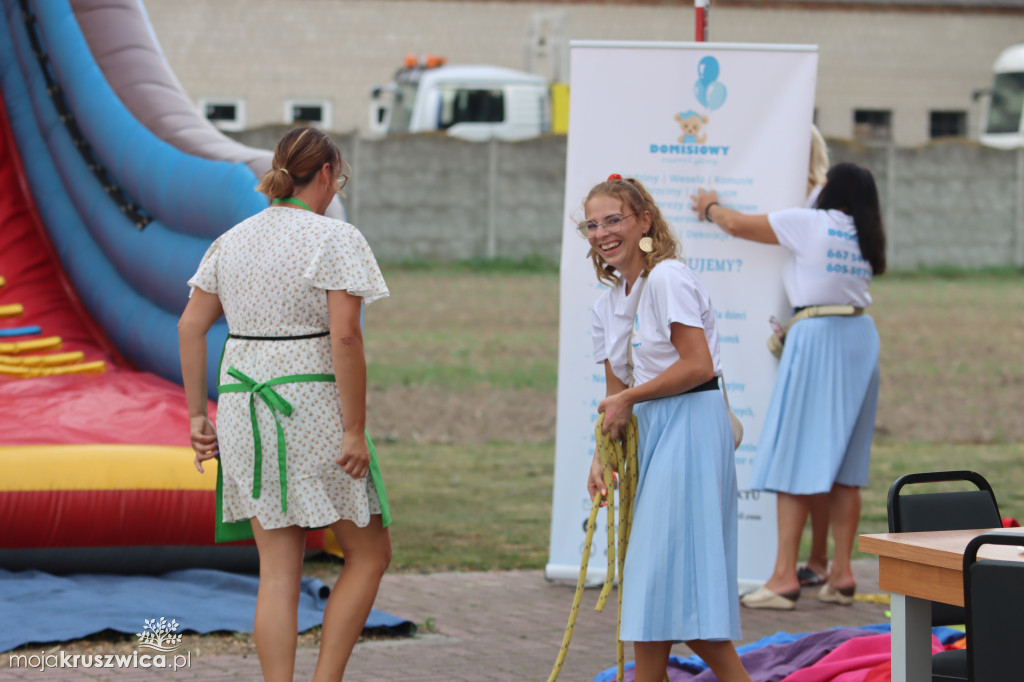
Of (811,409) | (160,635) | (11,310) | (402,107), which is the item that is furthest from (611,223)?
(402,107)

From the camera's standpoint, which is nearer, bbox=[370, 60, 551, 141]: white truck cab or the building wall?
bbox=[370, 60, 551, 141]: white truck cab

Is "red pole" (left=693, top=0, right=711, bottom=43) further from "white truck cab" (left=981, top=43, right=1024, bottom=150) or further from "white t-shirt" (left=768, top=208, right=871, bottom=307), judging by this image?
"white truck cab" (left=981, top=43, right=1024, bottom=150)

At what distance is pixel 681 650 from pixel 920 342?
1053 centimetres

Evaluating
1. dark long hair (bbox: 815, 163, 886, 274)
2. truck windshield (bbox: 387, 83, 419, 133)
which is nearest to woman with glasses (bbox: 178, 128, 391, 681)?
dark long hair (bbox: 815, 163, 886, 274)

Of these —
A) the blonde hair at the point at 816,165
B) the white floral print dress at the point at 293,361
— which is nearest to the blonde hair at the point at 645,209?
the white floral print dress at the point at 293,361

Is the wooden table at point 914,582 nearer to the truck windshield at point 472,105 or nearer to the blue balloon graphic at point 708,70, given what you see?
the blue balloon graphic at point 708,70

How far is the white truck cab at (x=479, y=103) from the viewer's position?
23875 millimetres

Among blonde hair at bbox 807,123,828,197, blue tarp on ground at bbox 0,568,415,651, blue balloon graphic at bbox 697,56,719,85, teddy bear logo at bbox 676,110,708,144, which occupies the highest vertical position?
blue balloon graphic at bbox 697,56,719,85

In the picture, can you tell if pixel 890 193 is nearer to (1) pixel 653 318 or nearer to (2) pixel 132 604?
(2) pixel 132 604

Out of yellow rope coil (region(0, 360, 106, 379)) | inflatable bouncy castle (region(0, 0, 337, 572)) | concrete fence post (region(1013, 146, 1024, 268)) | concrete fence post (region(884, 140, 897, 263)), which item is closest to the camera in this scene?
inflatable bouncy castle (region(0, 0, 337, 572))

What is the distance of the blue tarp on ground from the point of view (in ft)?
16.9

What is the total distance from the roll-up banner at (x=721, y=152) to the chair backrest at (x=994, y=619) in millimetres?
3563

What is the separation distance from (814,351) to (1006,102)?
23.4 m

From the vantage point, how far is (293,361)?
381 cm
